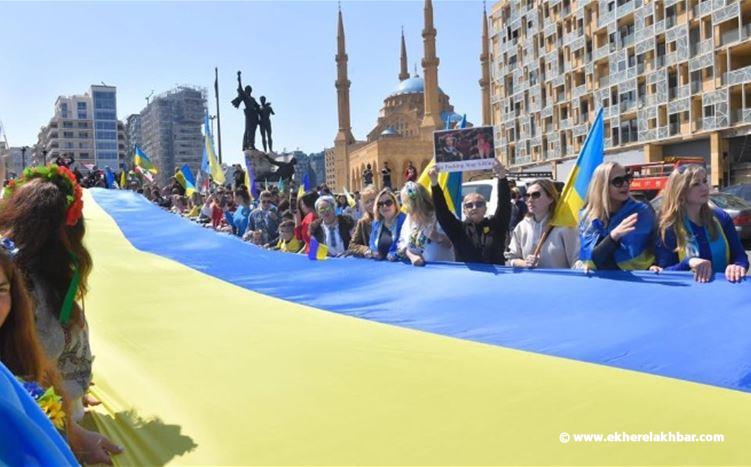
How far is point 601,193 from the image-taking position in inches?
160

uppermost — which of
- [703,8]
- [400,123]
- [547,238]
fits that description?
[400,123]

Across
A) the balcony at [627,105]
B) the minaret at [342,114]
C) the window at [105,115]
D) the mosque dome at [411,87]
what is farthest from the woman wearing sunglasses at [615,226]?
the window at [105,115]

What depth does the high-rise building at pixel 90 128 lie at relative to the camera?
464 feet

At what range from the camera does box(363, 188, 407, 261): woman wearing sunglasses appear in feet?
19.8

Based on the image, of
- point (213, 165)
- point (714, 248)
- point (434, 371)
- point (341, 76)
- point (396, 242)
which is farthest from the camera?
point (341, 76)

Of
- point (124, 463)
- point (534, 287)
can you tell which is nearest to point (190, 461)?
point (124, 463)

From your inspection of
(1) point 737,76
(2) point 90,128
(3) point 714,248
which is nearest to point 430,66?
(1) point 737,76

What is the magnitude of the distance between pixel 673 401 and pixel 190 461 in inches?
77.6

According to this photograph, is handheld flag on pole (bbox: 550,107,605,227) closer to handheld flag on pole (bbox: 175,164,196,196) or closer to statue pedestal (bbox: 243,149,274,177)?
handheld flag on pole (bbox: 175,164,196,196)

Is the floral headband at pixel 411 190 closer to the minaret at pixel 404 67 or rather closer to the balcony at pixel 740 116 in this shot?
the balcony at pixel 740 116

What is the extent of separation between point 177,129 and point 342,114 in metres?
55.6

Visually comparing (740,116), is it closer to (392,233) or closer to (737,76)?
(737,76)

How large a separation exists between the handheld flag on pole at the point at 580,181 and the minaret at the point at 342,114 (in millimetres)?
83563

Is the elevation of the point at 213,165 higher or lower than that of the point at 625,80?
lower
